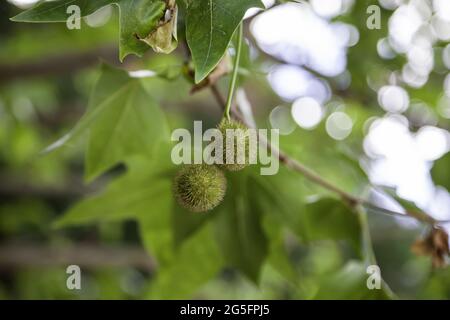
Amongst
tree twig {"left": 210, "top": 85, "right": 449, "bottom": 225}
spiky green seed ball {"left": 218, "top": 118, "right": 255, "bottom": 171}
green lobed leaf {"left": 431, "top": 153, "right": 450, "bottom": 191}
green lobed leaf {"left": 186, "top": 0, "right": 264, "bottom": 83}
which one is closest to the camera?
green lobed leaf {"left": 186, "top": 0, "right": 264, "bottom": 83}

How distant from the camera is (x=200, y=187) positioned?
1222 millimetres

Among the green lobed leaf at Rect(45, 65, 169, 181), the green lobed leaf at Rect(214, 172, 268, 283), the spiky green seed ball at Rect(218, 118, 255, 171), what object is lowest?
the green lobed leaf at Rect(214, 172, 268, 283)

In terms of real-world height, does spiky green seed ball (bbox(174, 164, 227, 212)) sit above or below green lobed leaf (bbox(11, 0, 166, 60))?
below

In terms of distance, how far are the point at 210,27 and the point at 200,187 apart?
324 millimetres

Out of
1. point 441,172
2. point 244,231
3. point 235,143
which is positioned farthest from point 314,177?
point 441,172

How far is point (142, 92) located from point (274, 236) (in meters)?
0.63

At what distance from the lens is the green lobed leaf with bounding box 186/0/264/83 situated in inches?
42.3

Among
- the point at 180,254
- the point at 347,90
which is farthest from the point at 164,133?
the point at 347,90

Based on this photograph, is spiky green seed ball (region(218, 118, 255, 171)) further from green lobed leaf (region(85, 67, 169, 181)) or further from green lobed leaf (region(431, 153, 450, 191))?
green lobed leaf (region(431, 153, 450, 191))

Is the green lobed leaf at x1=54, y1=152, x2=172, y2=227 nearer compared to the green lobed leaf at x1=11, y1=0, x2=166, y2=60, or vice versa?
the green lobed leaf at x1=11, y1=0, x2=166, y2=60

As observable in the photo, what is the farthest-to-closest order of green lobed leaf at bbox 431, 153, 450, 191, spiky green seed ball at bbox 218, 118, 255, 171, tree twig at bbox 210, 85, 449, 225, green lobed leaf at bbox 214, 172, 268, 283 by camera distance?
green lobed leaf at bbox 431, 153, 450, 191
green lobed leaf at bbox 214, 172, 268, 283
tree twig at bbox 210, 85, 449, 225
spiky green seed ball at bbox 218, 118, 255, 171

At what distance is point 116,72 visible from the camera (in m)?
1.57

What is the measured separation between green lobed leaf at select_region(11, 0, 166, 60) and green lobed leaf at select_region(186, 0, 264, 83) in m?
0.06

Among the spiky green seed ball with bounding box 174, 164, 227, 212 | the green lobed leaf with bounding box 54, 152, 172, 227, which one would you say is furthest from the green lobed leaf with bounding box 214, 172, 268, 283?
the spiky green seed ball with bounding box 174, 164, 227, 212
